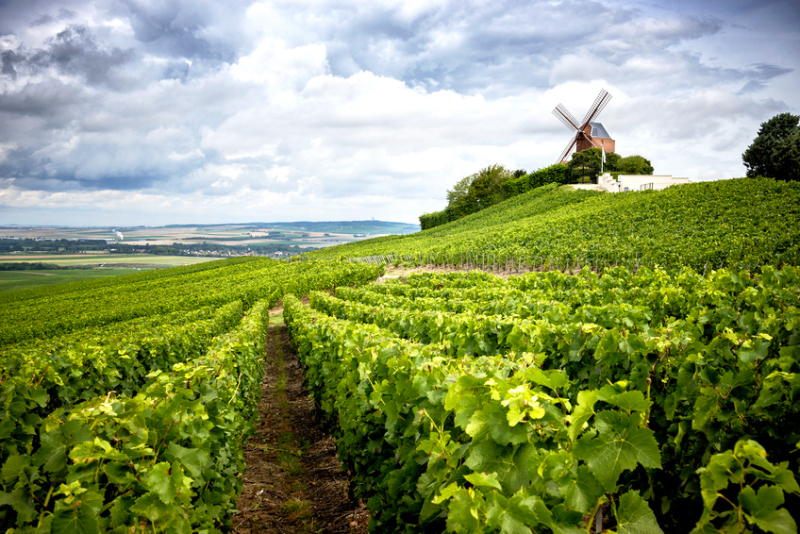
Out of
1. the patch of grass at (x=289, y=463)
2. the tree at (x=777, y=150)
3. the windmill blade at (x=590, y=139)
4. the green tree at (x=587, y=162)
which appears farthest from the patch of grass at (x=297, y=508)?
the windmill blade at (x=590, y=139)

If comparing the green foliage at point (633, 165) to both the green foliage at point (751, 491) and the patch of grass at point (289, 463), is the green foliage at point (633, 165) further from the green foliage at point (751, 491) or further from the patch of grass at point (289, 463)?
the green foliage at point (751, 491)

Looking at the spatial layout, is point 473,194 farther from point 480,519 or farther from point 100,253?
point 100,253

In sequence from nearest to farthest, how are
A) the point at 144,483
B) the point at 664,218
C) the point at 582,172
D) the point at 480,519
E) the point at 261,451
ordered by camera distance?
the point at 480,519 < the point at 144,483 < the point at 261,451 < the point at 664,218 < the point at 582,172

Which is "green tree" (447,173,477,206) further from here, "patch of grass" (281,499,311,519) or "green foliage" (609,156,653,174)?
"patch of grass" (281,499,311,519)

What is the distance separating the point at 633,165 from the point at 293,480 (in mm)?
68221

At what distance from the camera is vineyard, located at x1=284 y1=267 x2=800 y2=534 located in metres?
1.66

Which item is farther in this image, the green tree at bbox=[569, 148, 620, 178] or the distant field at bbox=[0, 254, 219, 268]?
the distant field at bbox=[0, 254, 219, 268]

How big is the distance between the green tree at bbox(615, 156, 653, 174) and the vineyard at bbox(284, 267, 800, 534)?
205 ft

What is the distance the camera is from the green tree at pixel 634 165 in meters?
59.0

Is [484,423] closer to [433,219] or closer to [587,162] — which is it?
[587,162]

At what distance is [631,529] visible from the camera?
163 cm

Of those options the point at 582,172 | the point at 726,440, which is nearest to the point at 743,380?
the point at 726,440

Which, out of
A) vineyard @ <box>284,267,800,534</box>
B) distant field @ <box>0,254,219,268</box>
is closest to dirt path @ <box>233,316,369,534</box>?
vineyard @ <box>284,267,800,534</box>

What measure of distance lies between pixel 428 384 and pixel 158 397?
8.32 ft
